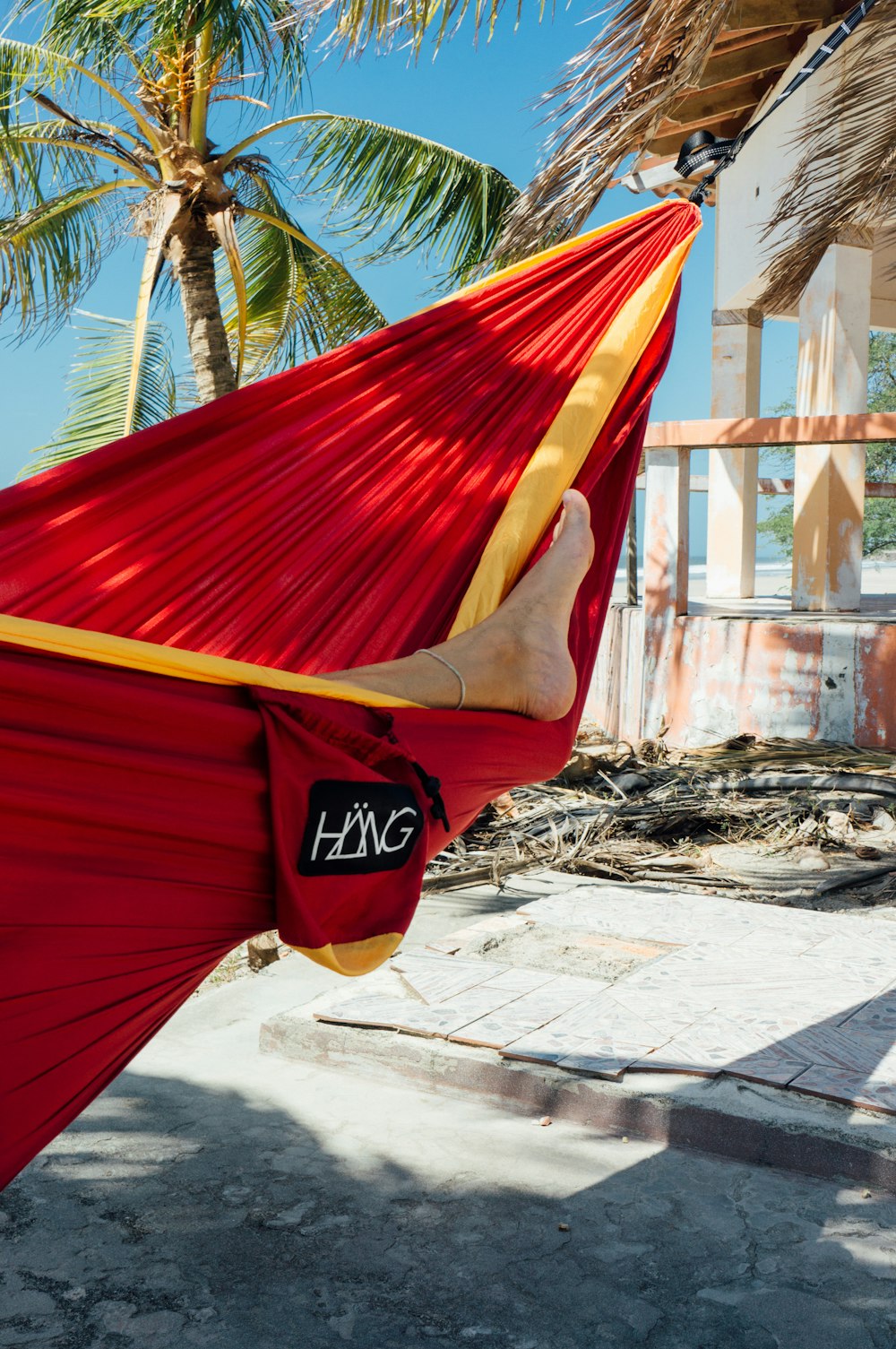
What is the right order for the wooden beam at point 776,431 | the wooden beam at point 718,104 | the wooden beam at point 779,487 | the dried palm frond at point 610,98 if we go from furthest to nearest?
the wooden beam at point 779,487, the wooden beam at point 718,104, the wooden beam at point 776,431, the dried palm frond at point 610,98

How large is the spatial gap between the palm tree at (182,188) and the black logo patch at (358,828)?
317 cm

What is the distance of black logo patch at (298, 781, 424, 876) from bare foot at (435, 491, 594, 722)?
0.95ft

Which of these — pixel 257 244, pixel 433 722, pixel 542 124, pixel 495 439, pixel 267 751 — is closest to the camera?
pixel 267 751

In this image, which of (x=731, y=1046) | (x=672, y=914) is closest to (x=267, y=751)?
(x=731, y=1046)

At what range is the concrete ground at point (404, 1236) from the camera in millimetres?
1590

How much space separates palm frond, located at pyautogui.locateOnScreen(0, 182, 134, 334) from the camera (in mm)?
5105

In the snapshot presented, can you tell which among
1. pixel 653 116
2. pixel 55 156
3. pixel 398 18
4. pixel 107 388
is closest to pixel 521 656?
pixel 653 116

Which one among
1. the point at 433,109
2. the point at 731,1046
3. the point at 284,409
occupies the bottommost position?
the point at 731,1046

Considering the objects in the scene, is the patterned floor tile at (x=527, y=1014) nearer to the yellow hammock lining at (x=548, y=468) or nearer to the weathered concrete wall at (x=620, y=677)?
the yellow hammock lining at (x=548, y=468)

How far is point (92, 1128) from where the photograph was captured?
2143 millimetres

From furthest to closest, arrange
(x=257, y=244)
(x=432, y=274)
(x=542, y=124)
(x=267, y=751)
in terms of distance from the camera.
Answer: (x=257, y=244), (x=432, y=274), (x=542, y=124), (x=267, y=751)

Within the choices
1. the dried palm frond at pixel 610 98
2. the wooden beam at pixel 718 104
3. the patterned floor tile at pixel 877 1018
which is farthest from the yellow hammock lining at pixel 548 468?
the wooden beam at pixel 718 104

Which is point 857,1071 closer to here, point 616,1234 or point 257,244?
point 616,1234

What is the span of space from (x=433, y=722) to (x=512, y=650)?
12.0 inches
